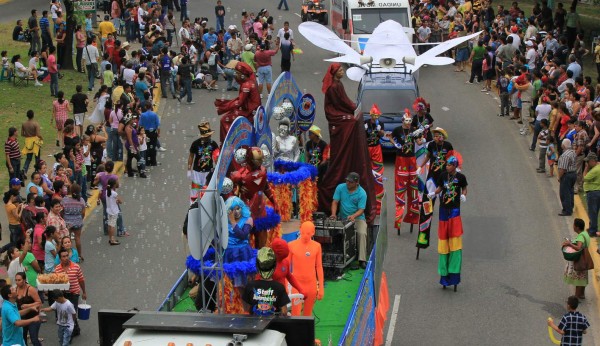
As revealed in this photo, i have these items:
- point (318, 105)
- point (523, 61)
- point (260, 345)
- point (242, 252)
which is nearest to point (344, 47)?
point (318, 105)

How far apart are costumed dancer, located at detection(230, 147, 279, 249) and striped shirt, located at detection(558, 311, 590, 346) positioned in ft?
13.8

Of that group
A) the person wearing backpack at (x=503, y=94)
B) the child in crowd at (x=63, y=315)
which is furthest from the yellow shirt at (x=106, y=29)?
the child in crowd at (x=63, y=315)

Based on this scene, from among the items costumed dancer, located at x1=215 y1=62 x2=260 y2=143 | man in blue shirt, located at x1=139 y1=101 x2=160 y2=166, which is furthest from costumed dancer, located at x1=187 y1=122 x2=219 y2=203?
man in blue shirt, located at x1=139 y1=101 x2=160 y2=166

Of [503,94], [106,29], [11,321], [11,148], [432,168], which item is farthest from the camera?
[106,29]

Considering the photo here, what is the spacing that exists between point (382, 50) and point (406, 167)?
24.8ft

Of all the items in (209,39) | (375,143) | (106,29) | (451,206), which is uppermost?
(106,29)

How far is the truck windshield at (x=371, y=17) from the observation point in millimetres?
35656

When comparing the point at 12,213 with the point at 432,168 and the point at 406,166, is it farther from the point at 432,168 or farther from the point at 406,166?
the point at 406,166

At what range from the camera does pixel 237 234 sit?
1361cm

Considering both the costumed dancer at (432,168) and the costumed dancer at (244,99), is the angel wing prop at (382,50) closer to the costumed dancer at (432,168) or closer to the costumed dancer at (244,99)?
the costumed dancer at (432,168)

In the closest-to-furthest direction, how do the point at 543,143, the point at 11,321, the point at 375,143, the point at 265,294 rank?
1. the point at 265,294
2. the point at 11,321
3. the point at 375,143
4. the point at 543,143

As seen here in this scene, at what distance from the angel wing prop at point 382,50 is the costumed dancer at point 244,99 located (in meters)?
10.7

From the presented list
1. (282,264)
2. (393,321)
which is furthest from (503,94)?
(282,264)

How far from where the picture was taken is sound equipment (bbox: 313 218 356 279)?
1606 cm
